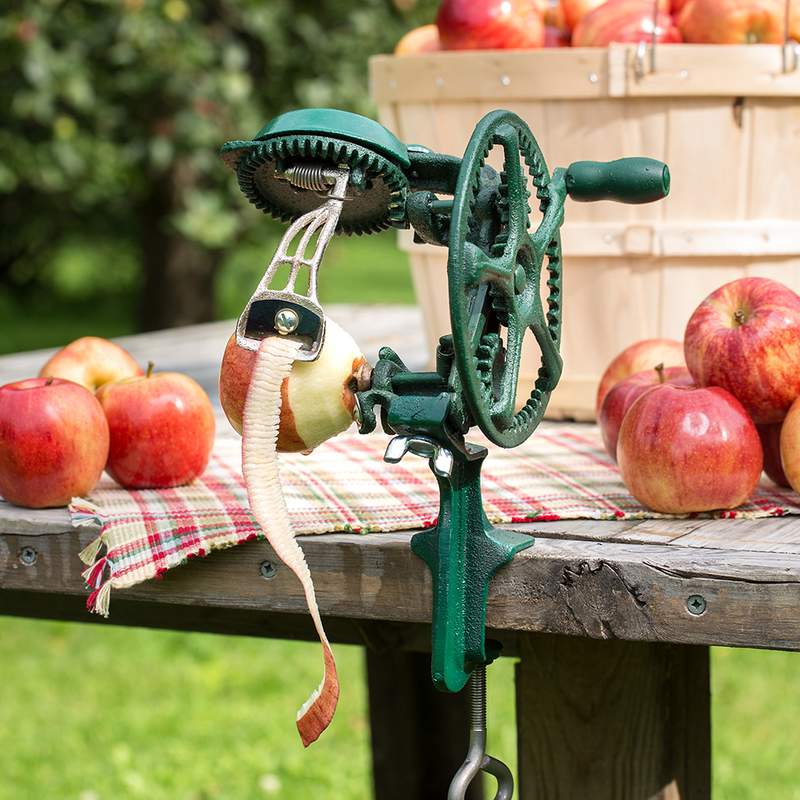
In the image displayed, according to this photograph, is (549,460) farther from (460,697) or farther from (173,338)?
(173,338)

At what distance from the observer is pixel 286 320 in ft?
3.45

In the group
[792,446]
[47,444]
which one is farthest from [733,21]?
[47,444]

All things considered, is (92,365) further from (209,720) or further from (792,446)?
(209,720)

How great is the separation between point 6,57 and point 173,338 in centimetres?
264

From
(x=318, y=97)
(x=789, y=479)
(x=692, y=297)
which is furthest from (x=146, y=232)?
(x=789, y=479)

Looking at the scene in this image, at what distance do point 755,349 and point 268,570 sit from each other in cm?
56

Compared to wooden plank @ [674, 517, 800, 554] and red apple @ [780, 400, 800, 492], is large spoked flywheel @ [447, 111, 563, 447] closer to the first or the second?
wooden plank @ [674, 517, 800, 554]

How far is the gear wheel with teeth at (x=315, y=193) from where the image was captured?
105 centimetres

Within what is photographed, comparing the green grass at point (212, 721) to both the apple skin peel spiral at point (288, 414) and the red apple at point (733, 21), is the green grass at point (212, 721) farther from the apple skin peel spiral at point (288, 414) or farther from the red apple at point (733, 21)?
the apple skin peel spiral at point (288, 414)

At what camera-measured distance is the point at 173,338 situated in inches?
122

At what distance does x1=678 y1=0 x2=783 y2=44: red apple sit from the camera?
1.80 metres

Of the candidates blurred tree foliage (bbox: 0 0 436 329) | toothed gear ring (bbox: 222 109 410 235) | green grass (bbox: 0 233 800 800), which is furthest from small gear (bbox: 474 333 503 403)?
blurred tree foliage (bbox: 0 0 436 329)

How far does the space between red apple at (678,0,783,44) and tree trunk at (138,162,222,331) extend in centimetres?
535

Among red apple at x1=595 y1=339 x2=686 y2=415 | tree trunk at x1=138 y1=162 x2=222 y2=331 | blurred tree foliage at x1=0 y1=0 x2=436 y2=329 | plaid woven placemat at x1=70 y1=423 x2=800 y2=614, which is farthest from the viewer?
tree trunk at x1=138 y1=162 x2=222 y2=331
